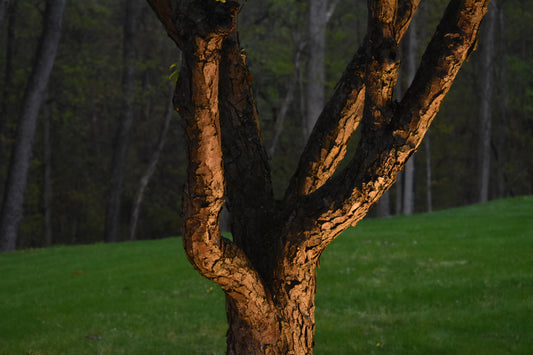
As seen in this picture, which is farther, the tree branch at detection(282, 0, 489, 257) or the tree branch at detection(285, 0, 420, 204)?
the tree branch at detection(285, 0, 420, 204)

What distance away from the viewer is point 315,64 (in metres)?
20.9

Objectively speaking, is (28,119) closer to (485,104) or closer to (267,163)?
(267,163)

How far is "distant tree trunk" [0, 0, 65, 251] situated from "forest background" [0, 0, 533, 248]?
16.3ft

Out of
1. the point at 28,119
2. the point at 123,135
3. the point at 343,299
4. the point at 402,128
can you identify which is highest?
the point at 123,135

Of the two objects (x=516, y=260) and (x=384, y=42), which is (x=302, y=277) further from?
(x=516, y=260)

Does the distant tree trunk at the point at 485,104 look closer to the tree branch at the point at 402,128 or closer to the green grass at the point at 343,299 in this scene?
the green grass at the point at 343,299

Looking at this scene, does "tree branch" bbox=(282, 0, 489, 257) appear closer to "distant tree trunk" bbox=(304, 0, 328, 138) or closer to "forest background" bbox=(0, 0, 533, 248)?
"distant tree trunk" bbox=(304, 0, 328, 138)

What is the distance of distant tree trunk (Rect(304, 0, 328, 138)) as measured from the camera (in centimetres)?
2036

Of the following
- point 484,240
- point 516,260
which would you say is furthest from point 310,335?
point 484,240

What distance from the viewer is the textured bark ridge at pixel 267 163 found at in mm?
3520

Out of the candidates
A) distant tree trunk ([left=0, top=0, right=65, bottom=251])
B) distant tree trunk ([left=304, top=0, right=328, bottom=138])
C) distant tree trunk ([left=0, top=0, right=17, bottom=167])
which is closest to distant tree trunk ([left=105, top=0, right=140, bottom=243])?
distant tree trunk ([left=0, top=0, right=17, bottom=167])

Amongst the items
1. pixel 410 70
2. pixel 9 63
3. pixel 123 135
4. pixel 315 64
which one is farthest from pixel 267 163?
pixel 9 63

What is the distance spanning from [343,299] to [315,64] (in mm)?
12552

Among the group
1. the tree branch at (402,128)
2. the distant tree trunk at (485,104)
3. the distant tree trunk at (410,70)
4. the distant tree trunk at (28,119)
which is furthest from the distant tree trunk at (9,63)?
the tree branch at (402,128)
